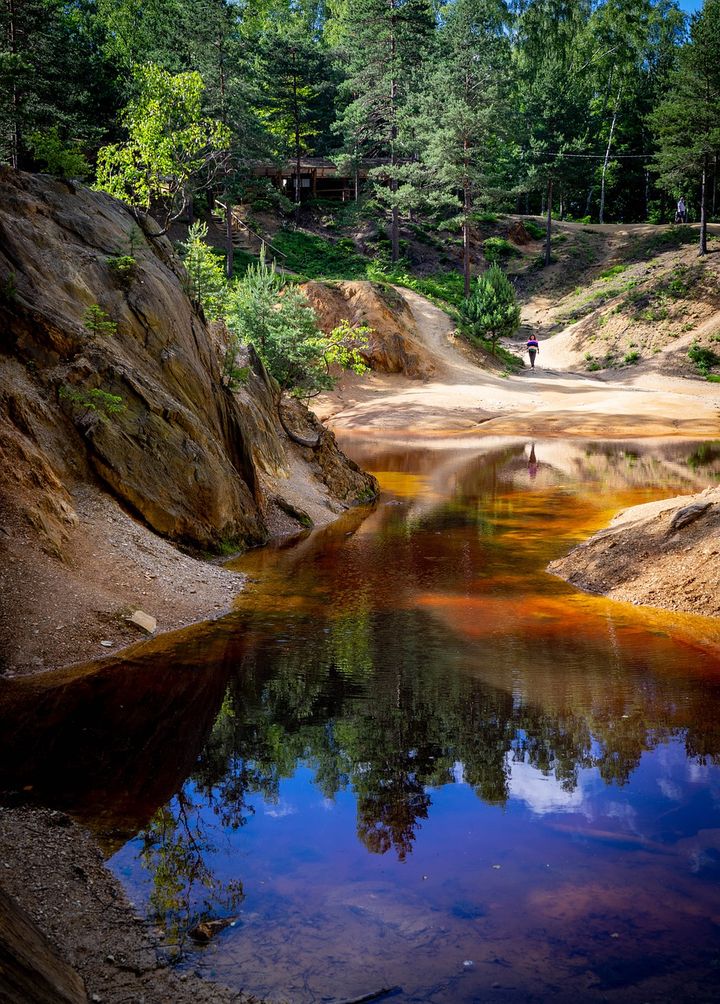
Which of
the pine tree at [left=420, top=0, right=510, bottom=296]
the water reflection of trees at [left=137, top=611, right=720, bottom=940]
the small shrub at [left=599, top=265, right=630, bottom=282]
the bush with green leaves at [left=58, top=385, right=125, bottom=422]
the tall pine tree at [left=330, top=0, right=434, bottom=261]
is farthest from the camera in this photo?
the small shrub at [left=599, top=265, right=630, bottom=282]

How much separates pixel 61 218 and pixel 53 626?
30.3 ft

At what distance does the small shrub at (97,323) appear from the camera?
50.1 ft

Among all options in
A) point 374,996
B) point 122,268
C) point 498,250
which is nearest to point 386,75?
point 498,250

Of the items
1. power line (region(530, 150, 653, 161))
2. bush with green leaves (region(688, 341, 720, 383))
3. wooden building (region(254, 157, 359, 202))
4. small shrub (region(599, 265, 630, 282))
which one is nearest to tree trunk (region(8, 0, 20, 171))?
wooden building (region(254, 157, 359, 202))

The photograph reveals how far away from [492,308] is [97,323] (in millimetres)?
40319

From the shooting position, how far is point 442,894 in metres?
6.60

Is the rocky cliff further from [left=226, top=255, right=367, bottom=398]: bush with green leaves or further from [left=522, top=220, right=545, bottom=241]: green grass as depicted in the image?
[left=522, top=220, right=545, bottom=241]: green grass

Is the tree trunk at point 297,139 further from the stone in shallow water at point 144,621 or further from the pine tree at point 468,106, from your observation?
the stone in shallow water at point 144,621

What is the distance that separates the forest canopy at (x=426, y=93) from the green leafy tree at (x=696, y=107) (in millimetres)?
114

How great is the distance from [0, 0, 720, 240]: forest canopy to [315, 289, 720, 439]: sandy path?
12971 mm

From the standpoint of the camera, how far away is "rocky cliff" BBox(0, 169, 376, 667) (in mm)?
12070

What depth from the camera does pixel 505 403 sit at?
45094 millimetres

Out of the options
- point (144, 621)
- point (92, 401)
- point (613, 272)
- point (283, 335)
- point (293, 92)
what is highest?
point (293, 92)

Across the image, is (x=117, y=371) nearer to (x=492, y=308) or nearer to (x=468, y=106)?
(x=492, y=308)
